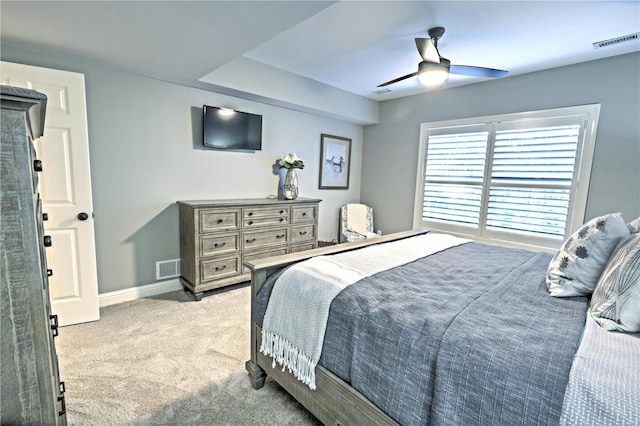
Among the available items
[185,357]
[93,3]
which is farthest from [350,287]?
[93,3]

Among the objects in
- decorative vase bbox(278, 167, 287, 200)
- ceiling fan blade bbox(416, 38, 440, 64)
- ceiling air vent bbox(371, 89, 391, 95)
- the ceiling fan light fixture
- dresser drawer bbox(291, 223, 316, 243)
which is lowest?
dresser drawer bbox(291, 223, 316, 243)

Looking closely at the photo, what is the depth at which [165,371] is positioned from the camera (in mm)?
1971

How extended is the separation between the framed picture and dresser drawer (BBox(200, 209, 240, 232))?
180 centimetres

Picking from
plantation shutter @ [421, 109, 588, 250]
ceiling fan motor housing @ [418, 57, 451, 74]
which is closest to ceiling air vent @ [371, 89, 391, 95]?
plantation shutter @ [421, 109, 588, 250]

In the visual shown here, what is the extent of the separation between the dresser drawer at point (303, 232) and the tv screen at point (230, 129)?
1150 mm

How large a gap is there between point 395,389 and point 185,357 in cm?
165

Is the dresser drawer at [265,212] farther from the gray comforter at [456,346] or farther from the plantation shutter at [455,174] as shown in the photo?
the plantation shutter at [455,174]

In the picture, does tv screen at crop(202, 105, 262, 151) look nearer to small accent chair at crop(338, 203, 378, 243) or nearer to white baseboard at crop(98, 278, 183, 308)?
white baseboard at crop(98, 278, 183, 308)

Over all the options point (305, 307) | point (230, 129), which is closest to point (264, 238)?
point (230, 129)

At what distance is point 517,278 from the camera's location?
1674 mm

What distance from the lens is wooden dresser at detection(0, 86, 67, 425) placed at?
721 mm

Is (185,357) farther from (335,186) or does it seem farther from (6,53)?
(335,186)

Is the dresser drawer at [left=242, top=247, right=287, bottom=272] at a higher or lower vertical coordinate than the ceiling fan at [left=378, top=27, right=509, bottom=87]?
lower

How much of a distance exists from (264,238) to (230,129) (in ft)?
4.41
